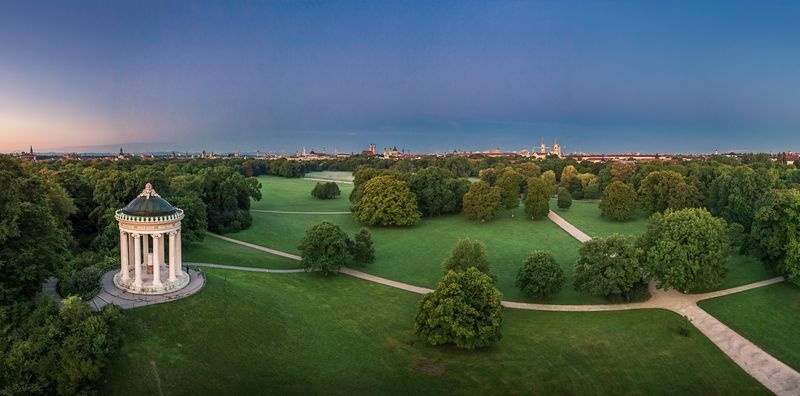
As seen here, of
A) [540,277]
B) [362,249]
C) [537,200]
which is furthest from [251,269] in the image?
[537,200]

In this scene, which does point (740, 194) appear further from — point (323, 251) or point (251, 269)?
point (251, 269)

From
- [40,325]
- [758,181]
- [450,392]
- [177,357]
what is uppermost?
[758,181]

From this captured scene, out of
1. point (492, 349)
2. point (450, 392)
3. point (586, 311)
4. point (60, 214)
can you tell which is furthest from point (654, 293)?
point (60, 214)

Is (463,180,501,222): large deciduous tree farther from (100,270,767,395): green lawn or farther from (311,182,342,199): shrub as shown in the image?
(311,182,342,199): shrub

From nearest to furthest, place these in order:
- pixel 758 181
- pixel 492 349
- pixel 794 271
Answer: pixel 492 349 < pixel 794 271 < pixel 758 181

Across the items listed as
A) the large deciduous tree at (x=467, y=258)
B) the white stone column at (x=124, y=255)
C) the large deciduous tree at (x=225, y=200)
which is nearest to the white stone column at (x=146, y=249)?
the white stone column at (x=124, y=255)

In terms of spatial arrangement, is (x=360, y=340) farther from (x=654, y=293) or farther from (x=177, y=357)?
(x=654, y=293)
